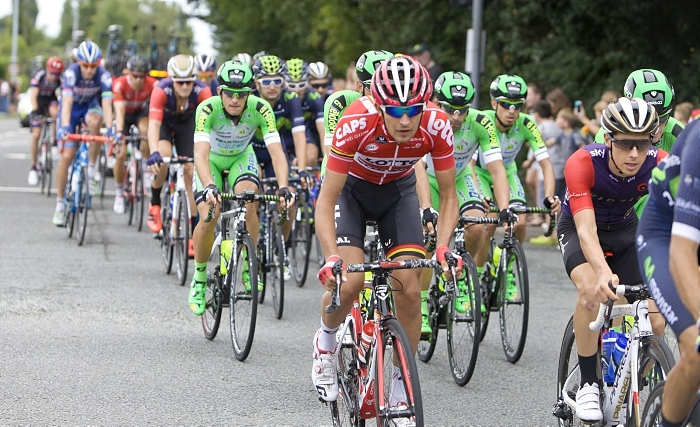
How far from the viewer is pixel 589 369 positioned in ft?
19.5

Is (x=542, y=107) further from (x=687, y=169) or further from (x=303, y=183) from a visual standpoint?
(x=687, y=169)

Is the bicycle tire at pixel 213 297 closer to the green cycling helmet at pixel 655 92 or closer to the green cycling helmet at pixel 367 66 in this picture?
the green cycling helmet at pixel 367 66

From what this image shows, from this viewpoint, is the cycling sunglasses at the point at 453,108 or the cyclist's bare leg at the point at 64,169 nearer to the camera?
the cycling sunglasses at the point at 453,108

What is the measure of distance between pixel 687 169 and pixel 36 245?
10573mm

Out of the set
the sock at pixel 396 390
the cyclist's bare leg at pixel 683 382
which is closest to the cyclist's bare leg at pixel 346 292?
the sock at pixel 396 390

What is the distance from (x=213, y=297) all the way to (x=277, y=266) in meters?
1.33

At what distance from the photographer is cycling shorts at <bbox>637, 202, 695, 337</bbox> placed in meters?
4.49

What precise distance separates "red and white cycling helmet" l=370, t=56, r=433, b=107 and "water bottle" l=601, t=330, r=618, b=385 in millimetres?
1468

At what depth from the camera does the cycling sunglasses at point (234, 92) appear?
9188 mm

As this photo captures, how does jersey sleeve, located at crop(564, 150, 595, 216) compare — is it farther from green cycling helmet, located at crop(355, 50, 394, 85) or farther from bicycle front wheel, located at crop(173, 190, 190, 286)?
bicycle front wheel, located at crop(173, 190, 190, 286)

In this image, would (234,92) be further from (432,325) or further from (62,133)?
(62,133)

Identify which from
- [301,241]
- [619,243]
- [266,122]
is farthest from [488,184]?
[619,243]

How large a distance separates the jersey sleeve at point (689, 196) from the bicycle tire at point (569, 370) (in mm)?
1804

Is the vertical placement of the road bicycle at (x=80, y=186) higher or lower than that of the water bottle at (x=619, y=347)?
higher
